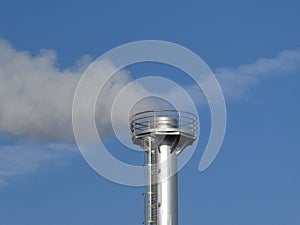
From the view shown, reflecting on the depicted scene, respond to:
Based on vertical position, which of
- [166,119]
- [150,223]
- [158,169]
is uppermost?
[166,119]

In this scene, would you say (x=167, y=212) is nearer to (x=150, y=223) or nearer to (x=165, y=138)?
(x=150, y=223)

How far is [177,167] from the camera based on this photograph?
5050cm

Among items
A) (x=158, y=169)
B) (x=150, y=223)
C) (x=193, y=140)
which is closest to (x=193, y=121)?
(x=193, y=140)

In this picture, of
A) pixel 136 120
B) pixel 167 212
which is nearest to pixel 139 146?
pixel 136 120

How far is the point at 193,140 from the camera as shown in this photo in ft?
169

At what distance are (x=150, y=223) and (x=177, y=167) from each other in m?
4.72

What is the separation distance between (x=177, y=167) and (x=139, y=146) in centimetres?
340

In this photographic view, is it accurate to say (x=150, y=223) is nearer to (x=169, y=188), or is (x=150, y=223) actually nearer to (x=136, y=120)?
(x=169, y=188)

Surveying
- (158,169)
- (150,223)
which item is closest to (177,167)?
(158,169)

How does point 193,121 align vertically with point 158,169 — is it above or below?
above

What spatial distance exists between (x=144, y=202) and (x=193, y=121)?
23.7ft

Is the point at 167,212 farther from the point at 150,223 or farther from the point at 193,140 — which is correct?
the point at 193,140

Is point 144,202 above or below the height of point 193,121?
below

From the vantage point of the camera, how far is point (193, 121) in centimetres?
5128
